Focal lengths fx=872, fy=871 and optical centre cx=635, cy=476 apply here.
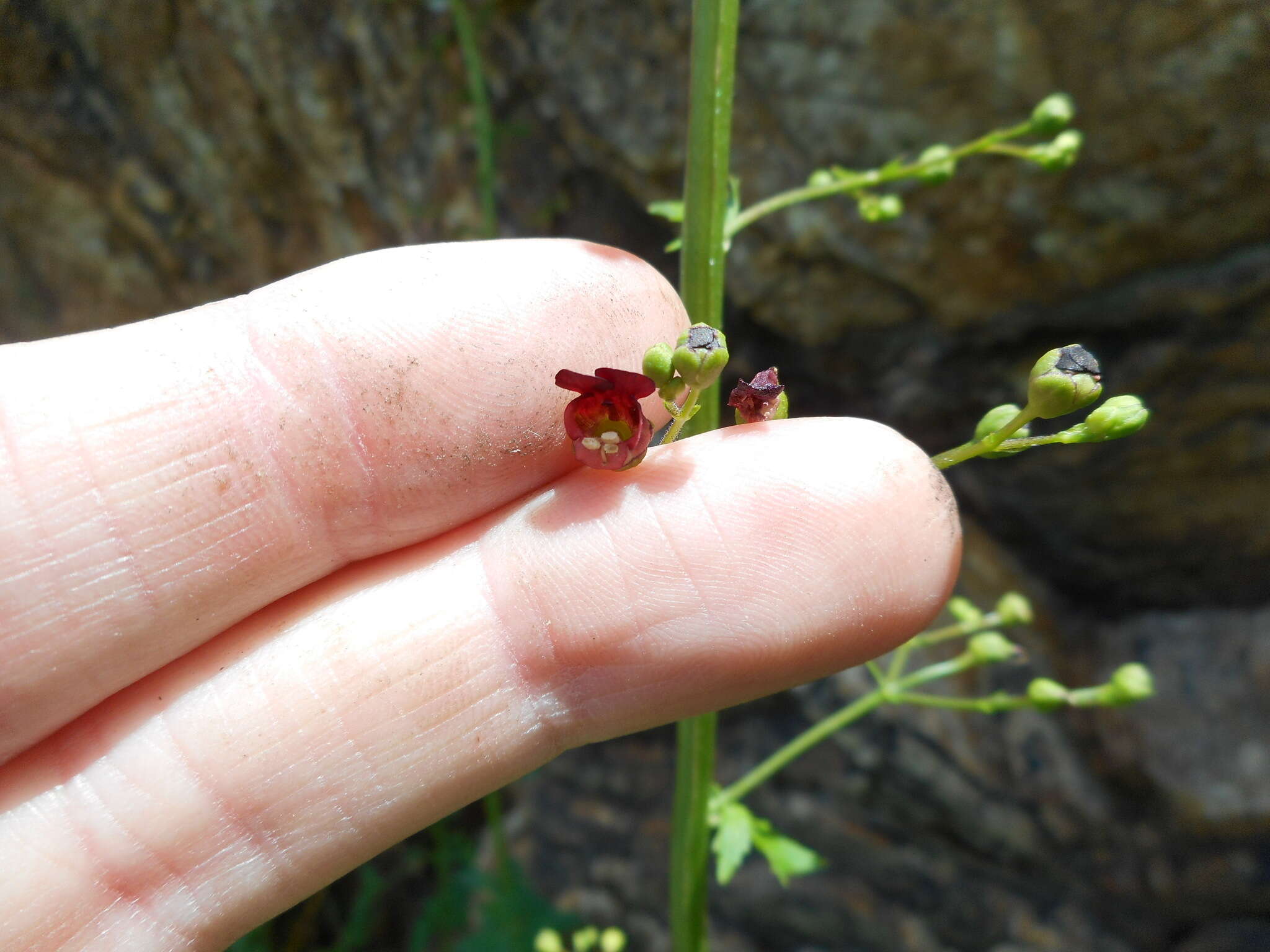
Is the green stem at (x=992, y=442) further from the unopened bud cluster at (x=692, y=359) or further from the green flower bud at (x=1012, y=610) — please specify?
the green flower bud at (x=1012, y=610)

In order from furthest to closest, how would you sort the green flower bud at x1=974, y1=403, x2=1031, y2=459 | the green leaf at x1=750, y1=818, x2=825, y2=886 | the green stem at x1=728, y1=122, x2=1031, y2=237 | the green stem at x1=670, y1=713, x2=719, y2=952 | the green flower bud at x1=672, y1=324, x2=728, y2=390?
the green leaf at x1=750, y1=818, x2=825, y2=886 → the green stem at x1=670, y1=713, x2=719, y2=952 → the green stem at x1=728, y1=122, x2=1031, y2=237 → the green flower bud at x1=974, y1=403, x2=1031, y2=459 → the green flower bud at x1=672, y1=324, x2=728, y2=390

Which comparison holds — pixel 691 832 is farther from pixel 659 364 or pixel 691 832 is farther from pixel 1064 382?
pixel 1064 382

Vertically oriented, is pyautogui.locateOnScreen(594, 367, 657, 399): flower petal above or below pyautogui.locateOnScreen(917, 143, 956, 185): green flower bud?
below

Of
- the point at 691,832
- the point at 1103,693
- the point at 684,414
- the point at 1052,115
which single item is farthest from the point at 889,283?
the point at 691,832

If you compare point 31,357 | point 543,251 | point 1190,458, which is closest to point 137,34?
point 31,357

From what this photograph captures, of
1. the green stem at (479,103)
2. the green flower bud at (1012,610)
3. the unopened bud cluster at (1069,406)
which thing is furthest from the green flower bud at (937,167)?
the green stem at (479,103)

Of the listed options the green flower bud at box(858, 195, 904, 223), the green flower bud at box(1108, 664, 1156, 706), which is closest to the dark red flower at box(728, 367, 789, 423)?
the green flower bud at box(858, 195, 904, 223)

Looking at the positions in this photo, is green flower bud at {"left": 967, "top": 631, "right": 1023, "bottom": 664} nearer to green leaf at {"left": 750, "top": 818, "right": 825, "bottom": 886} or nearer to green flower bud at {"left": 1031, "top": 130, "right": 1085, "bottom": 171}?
green leaf at {"left": 750, "top": 818, "right": 825, "bottom": 886}

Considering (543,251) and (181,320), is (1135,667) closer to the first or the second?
(543,251)
